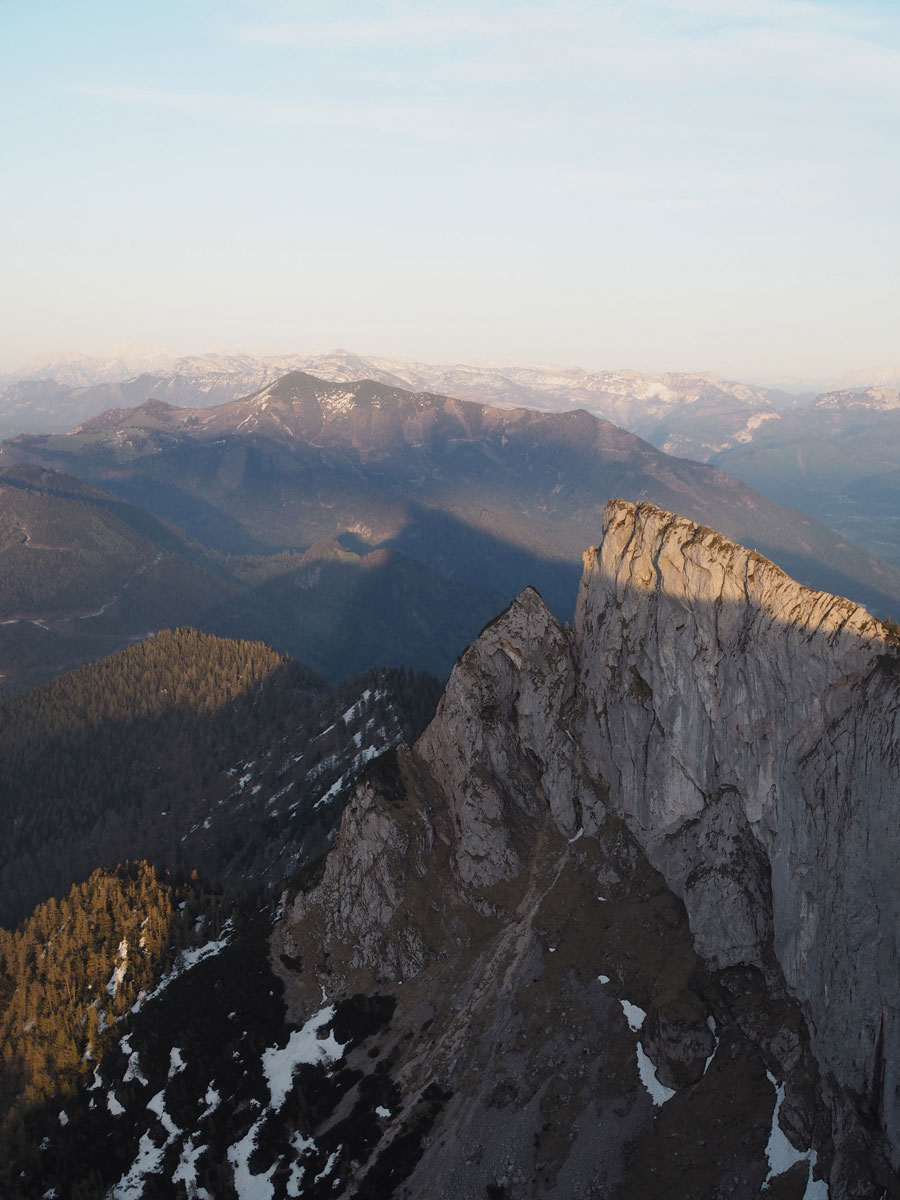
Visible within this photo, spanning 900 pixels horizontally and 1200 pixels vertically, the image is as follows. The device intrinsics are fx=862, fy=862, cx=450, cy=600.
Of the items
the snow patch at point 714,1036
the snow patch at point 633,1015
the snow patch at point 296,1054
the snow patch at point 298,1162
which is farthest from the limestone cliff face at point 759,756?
the snow patch at point 298,1162

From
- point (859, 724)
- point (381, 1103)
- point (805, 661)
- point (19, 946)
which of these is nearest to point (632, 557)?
point (805, 661)

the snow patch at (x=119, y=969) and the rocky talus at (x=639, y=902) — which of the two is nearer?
the rocky talus at (x=639, y=902)

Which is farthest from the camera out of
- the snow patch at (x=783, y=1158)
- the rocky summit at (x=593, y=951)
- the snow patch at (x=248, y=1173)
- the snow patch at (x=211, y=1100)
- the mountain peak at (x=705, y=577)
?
the snow patch at (x=211, y=1100)

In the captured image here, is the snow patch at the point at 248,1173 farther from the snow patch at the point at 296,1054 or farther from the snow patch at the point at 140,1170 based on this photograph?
the snow patch at the point at 140,1170

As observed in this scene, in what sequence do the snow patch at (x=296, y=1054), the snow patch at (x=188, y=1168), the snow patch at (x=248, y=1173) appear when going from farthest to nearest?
the snow patch at (x=296, y=1054), the snow patch at (x=188, y=1168), the snow patch at (x=248, y=1173)

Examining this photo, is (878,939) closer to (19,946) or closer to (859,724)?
(859,724)

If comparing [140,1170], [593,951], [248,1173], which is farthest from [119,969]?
[593,951]
